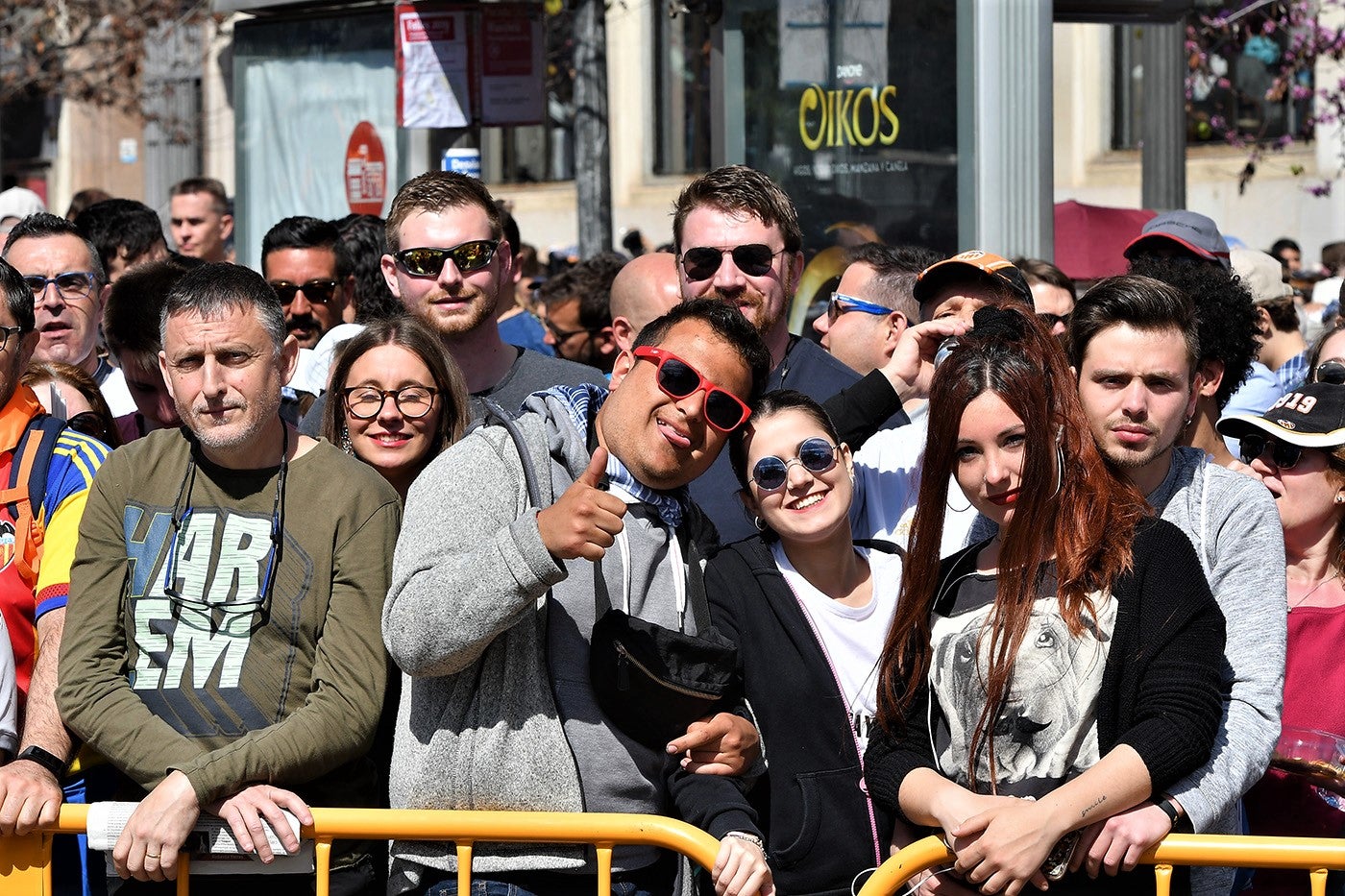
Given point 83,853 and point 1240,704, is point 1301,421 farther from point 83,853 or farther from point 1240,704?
point 83,853

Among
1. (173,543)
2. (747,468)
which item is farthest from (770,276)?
(173,543)

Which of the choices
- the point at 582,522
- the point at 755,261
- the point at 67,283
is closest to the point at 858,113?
the point at 755,261

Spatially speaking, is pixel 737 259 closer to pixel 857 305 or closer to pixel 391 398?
pixel 857 305

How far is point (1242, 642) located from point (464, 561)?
59.4 inches

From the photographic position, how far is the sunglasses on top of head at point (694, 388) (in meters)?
3.26

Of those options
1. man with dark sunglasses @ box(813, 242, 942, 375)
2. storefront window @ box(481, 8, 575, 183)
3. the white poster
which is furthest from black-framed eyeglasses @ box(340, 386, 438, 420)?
storefront window @ box(481, 8, 575, 183)

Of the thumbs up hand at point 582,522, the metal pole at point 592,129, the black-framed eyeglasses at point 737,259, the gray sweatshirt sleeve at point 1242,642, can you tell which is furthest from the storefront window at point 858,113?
the metal pole at point 592,129

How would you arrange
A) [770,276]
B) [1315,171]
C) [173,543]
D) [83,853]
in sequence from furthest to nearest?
[1315,171] → [770,276] → [83,853] → [173,543]

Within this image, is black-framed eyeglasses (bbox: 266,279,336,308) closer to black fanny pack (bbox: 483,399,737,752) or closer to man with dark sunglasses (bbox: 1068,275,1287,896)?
black fanny pack (bbox: 483,399,737,752)

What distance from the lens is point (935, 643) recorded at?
3.19m

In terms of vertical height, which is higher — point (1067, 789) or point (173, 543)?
point (173, 543)

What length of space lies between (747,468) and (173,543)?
1.23 m

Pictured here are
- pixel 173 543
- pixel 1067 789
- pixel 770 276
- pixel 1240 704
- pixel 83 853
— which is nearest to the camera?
pixel 1067 789

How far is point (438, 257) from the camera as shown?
474cm
